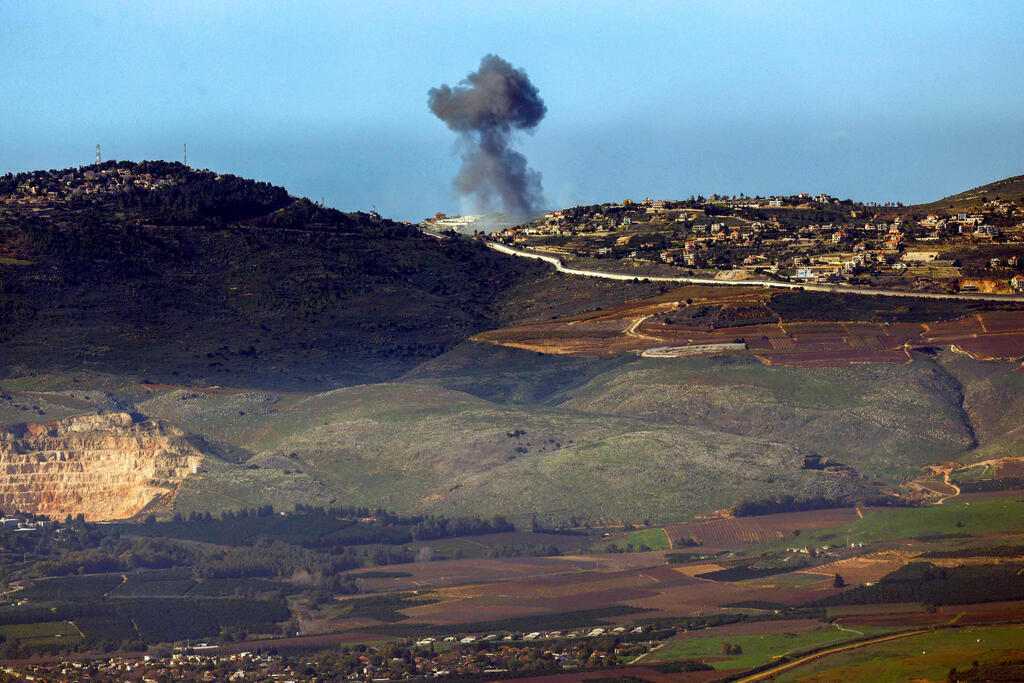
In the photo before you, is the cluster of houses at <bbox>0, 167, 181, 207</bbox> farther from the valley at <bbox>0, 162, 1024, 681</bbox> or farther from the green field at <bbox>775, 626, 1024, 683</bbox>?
the green field at <bbox>775, 626, 1024, 683</bbox>

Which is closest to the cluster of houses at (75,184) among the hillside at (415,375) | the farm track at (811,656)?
the hillside at (415,375)

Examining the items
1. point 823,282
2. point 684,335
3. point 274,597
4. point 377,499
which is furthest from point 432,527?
point 823,282

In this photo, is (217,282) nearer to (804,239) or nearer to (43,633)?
(804,239)

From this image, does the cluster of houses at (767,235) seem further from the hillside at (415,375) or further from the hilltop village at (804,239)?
the hillside at (415,375)

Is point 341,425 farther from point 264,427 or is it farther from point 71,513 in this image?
point 71,513

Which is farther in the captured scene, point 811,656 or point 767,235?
point 767,235

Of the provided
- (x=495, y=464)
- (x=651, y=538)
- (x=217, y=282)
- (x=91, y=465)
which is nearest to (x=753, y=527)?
(x=651, y=538)
